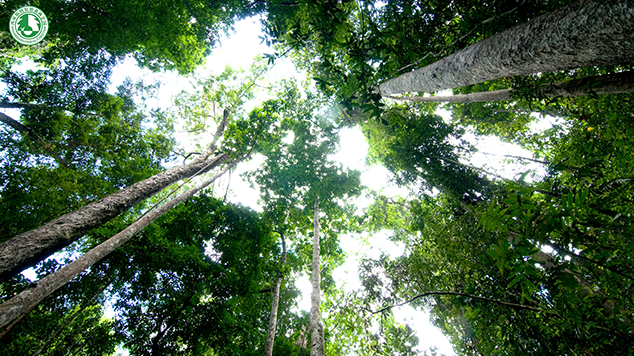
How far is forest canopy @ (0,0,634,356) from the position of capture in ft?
6.58

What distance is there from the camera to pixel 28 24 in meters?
6.04

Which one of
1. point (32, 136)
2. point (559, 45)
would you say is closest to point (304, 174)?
point (559, 45)

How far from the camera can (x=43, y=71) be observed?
26.1 feet

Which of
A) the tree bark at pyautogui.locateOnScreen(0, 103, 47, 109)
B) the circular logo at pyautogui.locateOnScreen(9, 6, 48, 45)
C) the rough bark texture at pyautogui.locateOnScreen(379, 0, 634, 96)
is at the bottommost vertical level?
the rough bark texture at pyautogui.locateOnScreen(379, 0, 634, 96)

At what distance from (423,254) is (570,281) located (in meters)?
4.88

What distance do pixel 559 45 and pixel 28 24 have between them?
39.2 ft

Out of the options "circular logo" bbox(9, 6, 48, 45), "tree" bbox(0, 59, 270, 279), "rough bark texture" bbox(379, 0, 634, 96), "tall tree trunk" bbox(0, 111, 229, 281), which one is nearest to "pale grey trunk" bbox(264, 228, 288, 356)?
"tree" bbox(0, 59, 270, 279)

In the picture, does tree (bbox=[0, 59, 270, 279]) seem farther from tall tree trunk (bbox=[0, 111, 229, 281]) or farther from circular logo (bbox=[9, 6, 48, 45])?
circular logo (bbox=[9, 6, 48, 45])

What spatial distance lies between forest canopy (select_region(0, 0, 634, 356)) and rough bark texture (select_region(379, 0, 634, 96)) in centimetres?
2

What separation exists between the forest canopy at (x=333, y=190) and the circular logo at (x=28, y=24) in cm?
39

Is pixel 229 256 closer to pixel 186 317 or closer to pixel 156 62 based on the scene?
pixel 186 317

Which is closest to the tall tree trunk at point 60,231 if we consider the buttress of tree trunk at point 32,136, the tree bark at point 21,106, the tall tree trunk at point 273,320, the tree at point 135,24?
the buttress of tree trunk at point 32,136

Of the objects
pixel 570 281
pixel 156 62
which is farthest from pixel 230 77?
pixel 570 281

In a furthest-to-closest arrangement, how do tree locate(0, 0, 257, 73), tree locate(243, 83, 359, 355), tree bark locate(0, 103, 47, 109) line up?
tree locate(243, 83, 359, 355), tree bark locate(0, 103, 47, 109), tree locate(0, 0, 257, 73)
